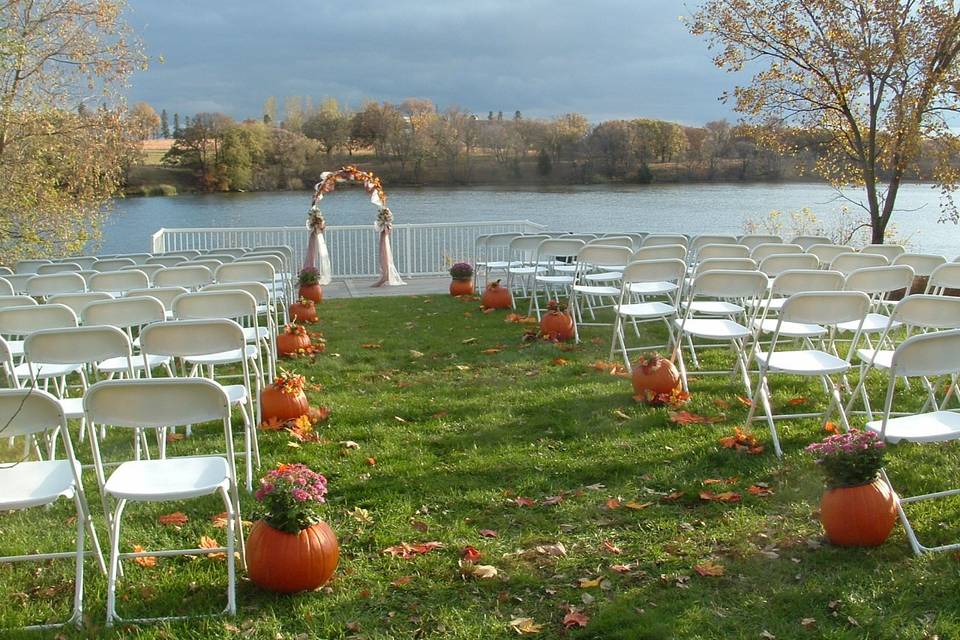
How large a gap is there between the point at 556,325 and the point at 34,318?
4.25 meters

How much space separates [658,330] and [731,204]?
69.1 feet

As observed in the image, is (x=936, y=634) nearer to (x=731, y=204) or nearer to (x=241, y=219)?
(x=241, y=219)

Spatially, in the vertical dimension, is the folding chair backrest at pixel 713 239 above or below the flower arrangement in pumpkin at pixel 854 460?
above

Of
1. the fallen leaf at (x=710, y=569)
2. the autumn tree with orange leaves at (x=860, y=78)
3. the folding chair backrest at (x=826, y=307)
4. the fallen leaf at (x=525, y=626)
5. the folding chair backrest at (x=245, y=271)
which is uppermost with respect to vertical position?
the autumn tree with orange leaves at (x=860, y=78)

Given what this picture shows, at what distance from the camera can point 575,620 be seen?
9.19ft

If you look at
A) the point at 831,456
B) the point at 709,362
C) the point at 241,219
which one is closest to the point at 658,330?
the point at 709,362

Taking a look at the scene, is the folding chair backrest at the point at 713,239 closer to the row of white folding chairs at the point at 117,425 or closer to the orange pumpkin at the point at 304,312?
the orange pumpkin at the point at 304,312

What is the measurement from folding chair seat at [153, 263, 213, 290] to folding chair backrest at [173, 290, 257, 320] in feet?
5.26

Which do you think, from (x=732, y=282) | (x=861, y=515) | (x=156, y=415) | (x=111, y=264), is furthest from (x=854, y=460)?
(x=111, y=264)

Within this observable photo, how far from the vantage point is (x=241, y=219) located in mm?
23562

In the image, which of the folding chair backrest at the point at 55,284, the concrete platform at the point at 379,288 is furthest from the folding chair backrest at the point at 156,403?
the concrete platform at the point at 379,288

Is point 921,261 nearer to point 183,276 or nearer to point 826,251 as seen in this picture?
point 826,251

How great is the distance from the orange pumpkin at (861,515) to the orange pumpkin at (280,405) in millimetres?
3132

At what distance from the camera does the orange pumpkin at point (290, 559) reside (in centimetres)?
301
